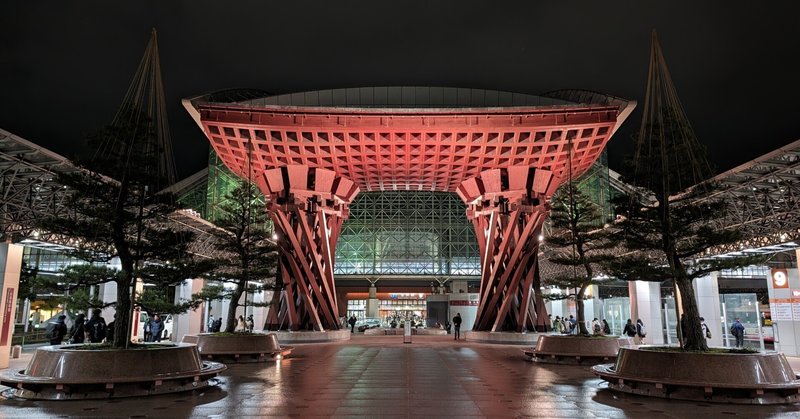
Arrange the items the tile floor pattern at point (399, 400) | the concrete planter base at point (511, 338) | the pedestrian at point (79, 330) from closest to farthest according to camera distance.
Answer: the tile floor pattern at point (399, 400)
the pedestrian at point (79, 330)
the concrete planter base at point (511, 338)

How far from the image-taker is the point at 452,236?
58875 mm

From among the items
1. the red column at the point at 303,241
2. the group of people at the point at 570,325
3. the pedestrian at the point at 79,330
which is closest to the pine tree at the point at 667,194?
the pedestrian at the point at 79,330

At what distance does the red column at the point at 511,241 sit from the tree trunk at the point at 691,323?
12599 mm

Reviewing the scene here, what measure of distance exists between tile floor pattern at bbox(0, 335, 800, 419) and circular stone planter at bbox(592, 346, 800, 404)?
1.33 feet

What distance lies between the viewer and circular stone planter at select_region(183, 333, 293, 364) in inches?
637

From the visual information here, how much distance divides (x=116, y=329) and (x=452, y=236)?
49458 mm

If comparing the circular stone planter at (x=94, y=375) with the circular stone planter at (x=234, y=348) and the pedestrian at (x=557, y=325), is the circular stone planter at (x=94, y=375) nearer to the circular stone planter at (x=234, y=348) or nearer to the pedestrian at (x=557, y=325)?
the circular stone planter at (x=234, y=348)

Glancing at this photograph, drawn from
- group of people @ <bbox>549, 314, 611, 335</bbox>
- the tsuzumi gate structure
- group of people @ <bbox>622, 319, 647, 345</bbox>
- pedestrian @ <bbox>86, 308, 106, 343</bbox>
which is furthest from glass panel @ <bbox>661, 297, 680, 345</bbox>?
pedestrian @ <bbox>86, 308, 106, 343</bbox>

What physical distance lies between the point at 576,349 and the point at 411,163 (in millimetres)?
13659

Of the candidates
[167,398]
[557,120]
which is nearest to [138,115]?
[167,398]

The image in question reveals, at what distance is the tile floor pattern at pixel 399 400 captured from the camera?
7953 mm

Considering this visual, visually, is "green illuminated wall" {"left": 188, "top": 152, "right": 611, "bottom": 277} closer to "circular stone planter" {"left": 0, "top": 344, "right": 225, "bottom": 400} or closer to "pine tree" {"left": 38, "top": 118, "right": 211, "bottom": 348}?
"pine tree" {"left": 38, "top": 118, "right": 211, "bottom": 348}

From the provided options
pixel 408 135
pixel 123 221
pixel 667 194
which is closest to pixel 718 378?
pixel 667 194

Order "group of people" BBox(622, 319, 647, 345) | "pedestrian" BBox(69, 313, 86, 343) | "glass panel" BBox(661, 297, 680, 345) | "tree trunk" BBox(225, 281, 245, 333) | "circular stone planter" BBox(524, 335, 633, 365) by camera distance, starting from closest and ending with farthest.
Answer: "circular stone planter" BBox(524, 335, 633, 365) < "pedestrian" BBox(69, 313, 86, 343) < "tree trunk" BBox(225, 281, 245, 333) < "group of people" BBox(622, 319, 647, 345) < "glass panel" BBox(661, 297, 680, 345)
